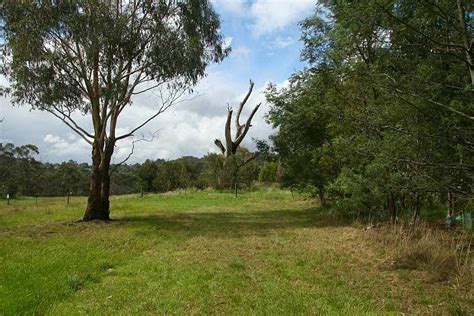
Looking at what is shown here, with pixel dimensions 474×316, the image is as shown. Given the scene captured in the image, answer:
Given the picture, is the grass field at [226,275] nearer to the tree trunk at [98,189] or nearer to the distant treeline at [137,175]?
the tree trunk at [98,189]

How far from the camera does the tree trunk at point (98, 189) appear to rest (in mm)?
15880

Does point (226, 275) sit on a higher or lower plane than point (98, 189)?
lower

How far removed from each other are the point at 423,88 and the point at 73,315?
5.88 meters

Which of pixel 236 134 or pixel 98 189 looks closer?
pixel 98 189

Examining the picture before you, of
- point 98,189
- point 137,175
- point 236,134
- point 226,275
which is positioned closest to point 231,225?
point 98,189

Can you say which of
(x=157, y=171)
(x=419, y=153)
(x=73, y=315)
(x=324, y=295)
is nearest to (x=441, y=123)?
(x=419, y=153)

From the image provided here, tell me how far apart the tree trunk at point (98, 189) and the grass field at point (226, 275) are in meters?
3.63

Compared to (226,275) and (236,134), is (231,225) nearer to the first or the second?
(226,275)

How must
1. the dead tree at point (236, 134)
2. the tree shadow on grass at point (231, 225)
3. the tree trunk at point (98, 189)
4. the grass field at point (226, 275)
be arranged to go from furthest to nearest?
the dead tree at point (236, 134) < the tree trunk at point (98, 189) < the tree shadow on grass at point (231, 225) < the grass field at point (226, 275)

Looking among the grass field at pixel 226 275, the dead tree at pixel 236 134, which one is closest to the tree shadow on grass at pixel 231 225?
the grass field at pixel 226 275

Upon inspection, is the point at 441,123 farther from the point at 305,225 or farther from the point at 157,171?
the point at 157,171

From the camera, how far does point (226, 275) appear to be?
23.0 feet

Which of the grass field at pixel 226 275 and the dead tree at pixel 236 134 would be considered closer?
the grass field at pixel 226 275

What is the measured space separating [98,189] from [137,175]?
41259 millimetres
